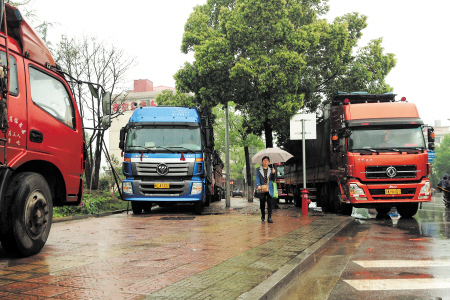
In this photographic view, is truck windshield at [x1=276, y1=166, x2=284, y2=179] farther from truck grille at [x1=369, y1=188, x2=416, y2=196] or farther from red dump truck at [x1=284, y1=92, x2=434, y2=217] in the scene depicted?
truck grille at [x1=369, y1=188, x2=416, y2=196]

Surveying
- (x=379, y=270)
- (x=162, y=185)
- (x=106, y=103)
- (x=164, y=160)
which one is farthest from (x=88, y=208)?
(x=379, y=270)

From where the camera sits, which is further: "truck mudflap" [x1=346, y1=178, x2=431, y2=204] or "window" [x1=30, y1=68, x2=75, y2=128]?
"truck mudflap" [x1=346, y1=178, x2=431, y2=204]

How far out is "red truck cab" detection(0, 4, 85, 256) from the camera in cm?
588

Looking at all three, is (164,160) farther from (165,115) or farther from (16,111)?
(16,111)

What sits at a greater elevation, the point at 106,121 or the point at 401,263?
the point at 106,121

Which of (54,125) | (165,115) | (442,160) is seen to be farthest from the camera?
(442,160)

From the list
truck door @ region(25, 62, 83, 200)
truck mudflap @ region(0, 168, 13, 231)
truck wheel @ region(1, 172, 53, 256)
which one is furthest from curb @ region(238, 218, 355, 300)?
truck door @ region(25, 62, 83, 200)

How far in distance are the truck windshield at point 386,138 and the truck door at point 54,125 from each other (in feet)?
29.9

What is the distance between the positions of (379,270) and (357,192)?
799cm

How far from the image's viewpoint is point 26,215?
6.20 m

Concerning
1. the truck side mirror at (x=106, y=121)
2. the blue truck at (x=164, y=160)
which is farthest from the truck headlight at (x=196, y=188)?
the truck side mirror at (x=106, y=121)

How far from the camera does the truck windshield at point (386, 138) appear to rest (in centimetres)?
1402

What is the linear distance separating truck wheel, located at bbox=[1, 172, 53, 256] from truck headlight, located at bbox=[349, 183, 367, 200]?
31.6 feet

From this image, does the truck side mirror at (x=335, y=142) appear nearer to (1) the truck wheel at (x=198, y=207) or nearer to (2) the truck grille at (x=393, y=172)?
(2) the truck grille at (x=393, y=172)
